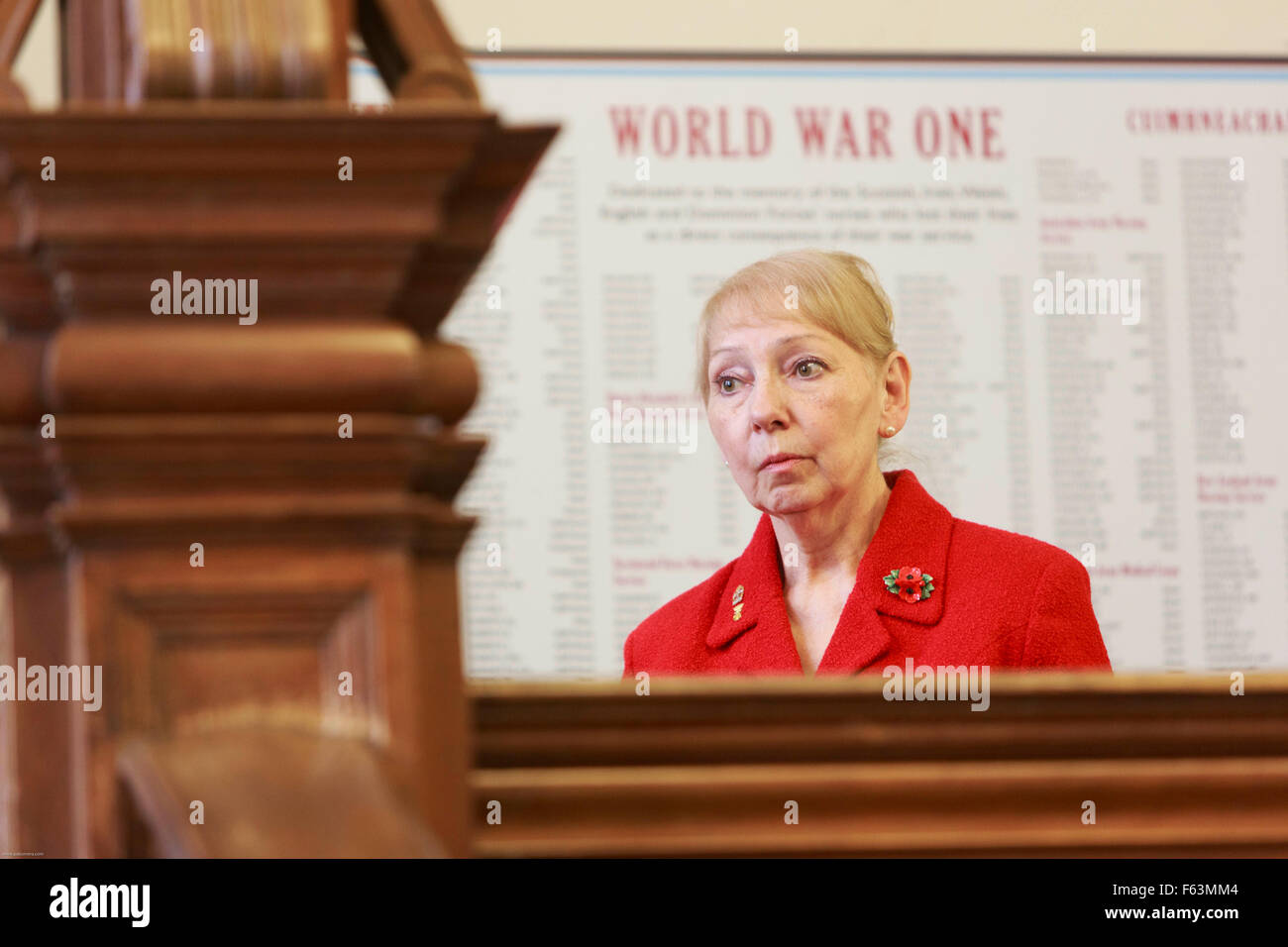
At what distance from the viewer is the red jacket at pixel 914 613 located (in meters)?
1.58

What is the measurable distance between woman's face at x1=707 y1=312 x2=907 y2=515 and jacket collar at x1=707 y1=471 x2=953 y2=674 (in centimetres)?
6

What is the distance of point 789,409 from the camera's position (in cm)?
185

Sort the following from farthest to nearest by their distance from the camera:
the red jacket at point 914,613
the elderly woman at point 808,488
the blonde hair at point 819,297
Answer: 1. the blonde hair at point 819,297
2. the elderly woman at point 808,488
3. the red jacket at point 914,613

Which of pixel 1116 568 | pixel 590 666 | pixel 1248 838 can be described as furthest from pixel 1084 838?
pixel 1116 568

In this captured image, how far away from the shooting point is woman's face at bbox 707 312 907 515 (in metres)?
1.84
